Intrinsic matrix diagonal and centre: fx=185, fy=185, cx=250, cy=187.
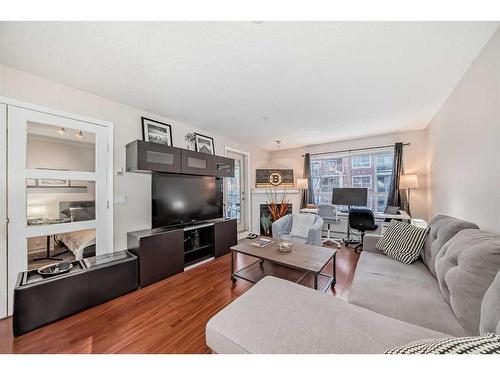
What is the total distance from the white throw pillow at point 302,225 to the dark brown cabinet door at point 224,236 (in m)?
1.08

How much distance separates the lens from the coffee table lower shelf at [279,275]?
2.22 m

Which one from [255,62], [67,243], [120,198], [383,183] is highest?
[255,62]

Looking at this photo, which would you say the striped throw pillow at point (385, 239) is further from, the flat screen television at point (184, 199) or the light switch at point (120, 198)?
the light switch at point (120, 198)

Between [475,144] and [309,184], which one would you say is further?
[309,184]

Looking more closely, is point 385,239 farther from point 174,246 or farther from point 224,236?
point 174,246

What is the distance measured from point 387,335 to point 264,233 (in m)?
3.86

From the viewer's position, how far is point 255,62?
1665 millimetres

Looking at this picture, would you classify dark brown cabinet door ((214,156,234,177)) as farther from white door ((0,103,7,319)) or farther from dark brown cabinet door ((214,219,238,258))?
white door ((0,103,7,319))

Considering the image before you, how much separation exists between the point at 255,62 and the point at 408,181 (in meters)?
3.52

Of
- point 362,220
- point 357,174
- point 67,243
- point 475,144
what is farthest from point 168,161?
point 357,174

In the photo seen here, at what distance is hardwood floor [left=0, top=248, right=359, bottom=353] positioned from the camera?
4.44ft

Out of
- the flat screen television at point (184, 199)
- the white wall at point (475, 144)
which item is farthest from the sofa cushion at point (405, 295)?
the flat screen television at point (184, 199)
